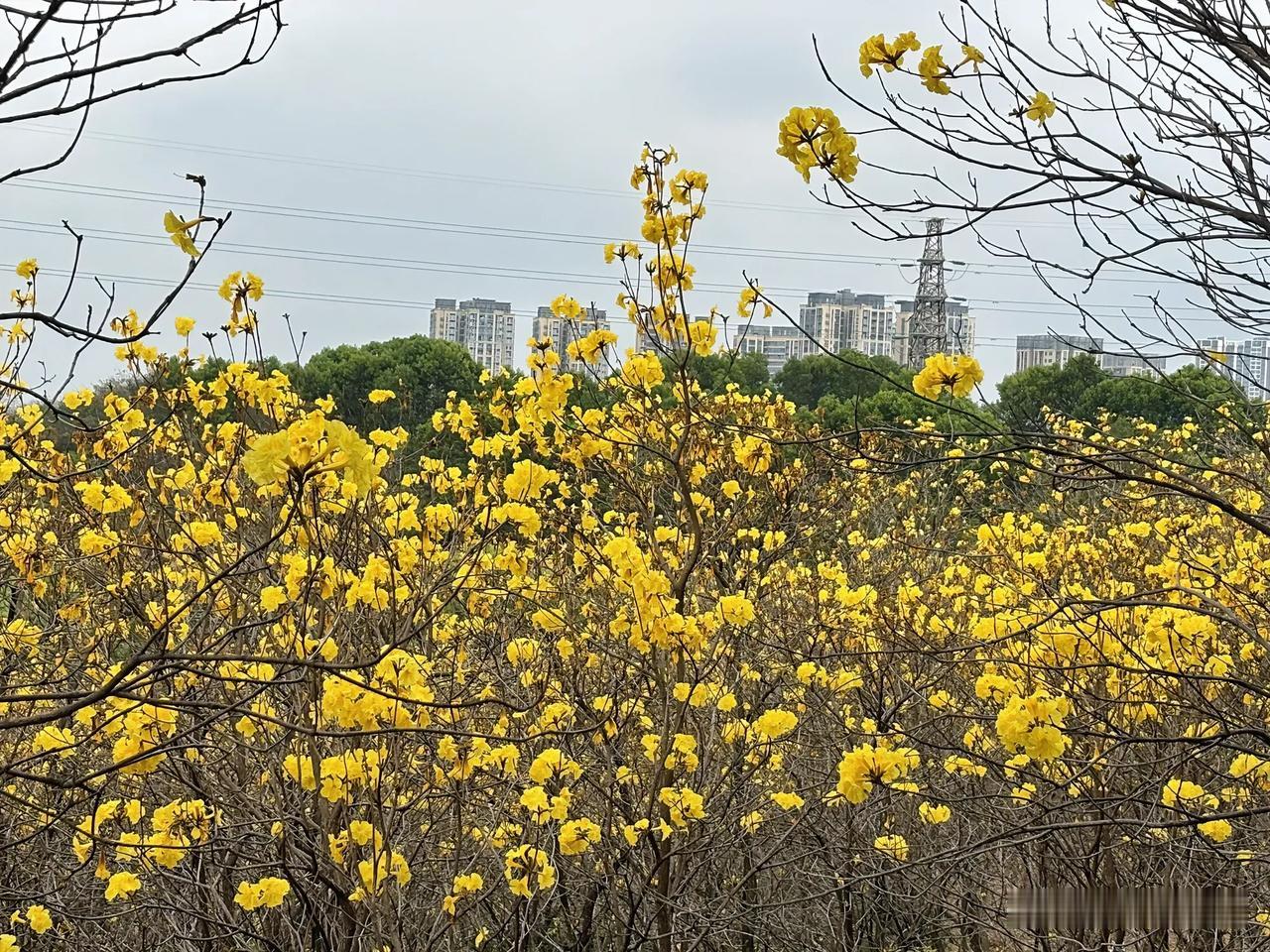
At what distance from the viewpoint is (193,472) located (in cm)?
595

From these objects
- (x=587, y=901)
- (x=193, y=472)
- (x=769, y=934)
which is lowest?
(x=769, y=934)

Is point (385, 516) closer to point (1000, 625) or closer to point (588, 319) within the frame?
point (588, 319)

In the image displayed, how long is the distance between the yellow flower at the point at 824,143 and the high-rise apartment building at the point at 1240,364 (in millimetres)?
860

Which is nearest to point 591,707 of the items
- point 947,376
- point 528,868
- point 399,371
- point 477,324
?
point 528,868

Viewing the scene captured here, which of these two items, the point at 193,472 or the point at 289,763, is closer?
the point at 289,763

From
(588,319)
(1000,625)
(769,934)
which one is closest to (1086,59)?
(1000,625)

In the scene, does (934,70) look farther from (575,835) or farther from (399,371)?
(399,371)

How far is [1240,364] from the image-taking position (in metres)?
3.16

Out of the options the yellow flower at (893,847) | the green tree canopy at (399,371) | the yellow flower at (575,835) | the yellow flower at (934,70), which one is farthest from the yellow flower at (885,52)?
the green tree canopy at (399,371)

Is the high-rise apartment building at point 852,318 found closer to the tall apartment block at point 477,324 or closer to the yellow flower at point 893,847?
the tall apartment block at point 477,324

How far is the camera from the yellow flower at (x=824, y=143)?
2.72 m

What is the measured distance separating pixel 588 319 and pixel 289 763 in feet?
7.82

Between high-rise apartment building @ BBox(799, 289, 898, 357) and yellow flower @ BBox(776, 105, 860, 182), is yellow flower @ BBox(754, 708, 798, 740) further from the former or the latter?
high-rise apartment building @ BBox(799, 289, 898, 357)

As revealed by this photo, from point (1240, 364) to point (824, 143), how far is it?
1295 mm
